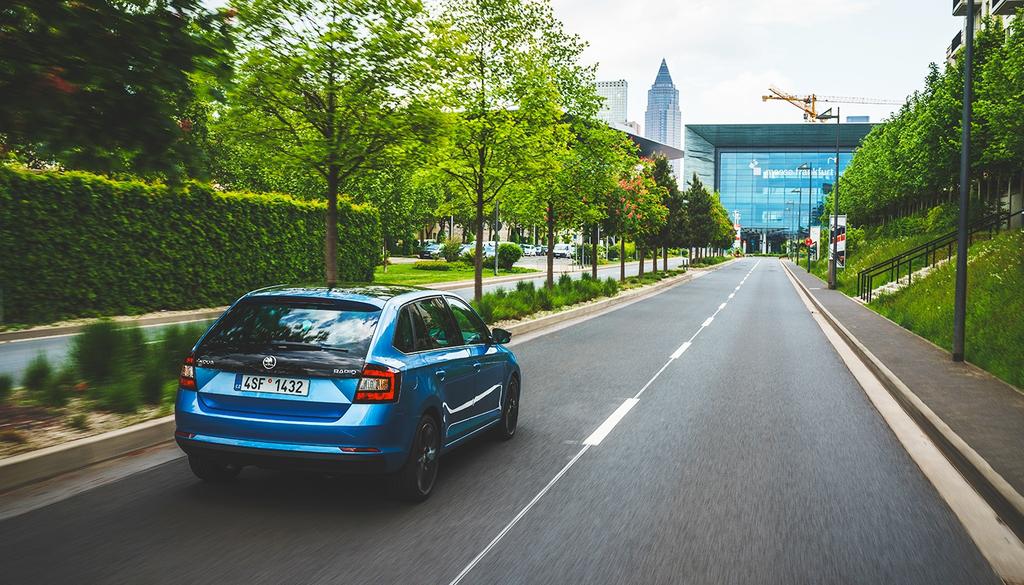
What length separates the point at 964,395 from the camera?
9375mm

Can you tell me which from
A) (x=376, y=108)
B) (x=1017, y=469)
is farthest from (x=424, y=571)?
(x=376, y=108)

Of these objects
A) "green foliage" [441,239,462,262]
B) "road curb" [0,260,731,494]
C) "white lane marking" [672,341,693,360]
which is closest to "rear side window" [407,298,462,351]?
"road curb" [0,260,731,494]

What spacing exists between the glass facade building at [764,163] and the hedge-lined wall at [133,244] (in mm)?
→ 125154

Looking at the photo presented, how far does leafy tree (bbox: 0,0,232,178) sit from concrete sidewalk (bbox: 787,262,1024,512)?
6.76m

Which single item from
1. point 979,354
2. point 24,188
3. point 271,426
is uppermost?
Result: point 24,188

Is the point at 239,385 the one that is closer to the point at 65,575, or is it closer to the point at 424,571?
the point at 65,575

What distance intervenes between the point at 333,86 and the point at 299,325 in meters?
7.52

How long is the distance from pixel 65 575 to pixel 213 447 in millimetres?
1214

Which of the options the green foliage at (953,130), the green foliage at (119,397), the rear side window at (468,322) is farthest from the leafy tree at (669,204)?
the green foliage at (119,397)

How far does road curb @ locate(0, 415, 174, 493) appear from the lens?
17.6 feet

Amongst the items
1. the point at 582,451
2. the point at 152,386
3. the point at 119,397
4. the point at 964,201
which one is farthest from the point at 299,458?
the point at 964,201

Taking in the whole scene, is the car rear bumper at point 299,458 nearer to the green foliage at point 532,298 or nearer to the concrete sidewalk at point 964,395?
the concrete sidewalk at point 964,395

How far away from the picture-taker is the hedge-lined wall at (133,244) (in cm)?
1645

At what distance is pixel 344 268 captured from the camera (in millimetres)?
28469
